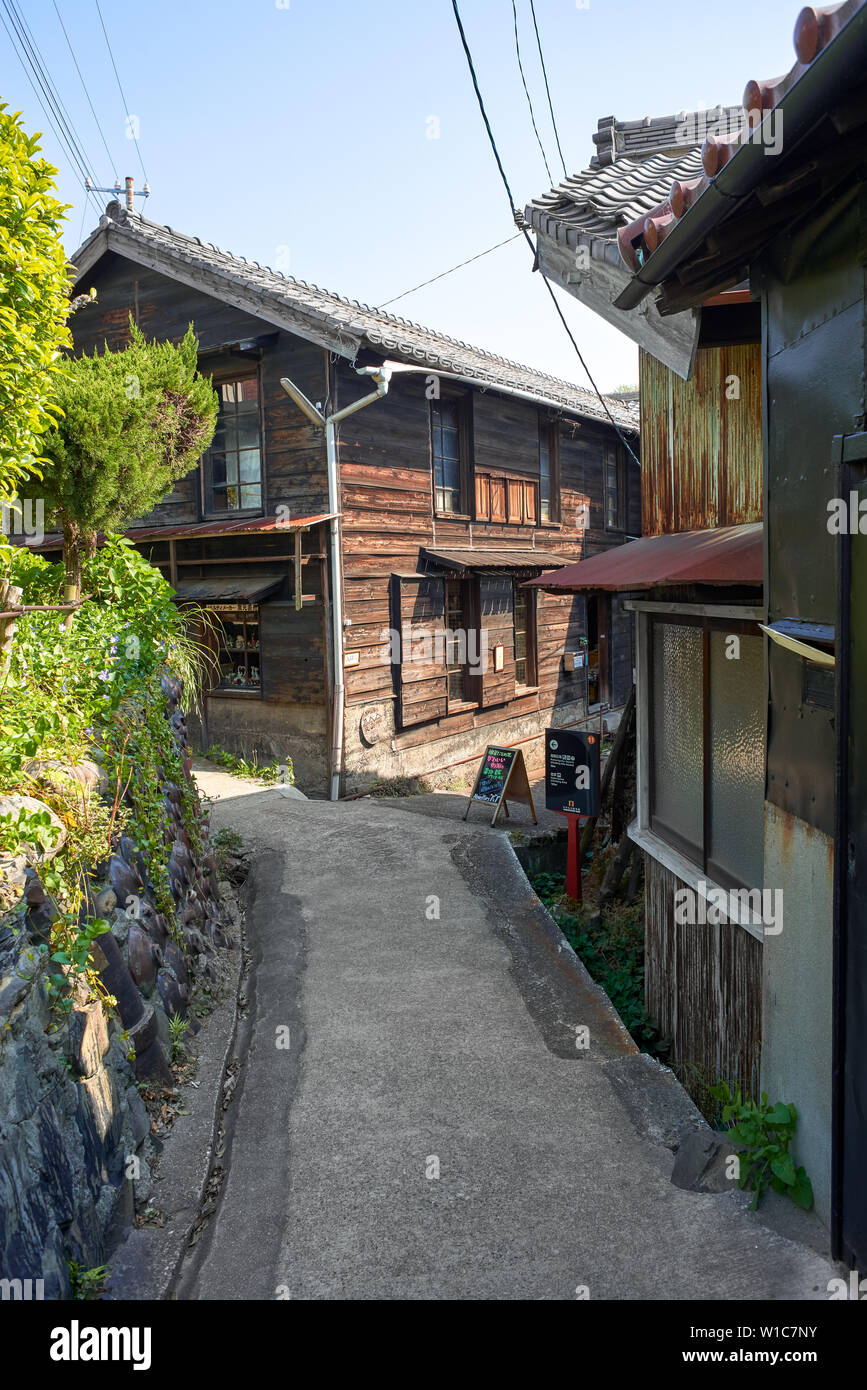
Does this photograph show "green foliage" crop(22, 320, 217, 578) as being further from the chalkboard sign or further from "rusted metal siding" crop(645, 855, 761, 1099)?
"rusted metal siding" crop(645, 855, 761, 1099)

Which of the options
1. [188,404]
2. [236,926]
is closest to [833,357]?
[236,926]

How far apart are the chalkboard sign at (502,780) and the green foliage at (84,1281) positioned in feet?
22.7

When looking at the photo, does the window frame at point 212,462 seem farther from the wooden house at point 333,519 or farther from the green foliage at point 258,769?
the green foliage at point 258,769

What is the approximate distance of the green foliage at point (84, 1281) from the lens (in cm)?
337

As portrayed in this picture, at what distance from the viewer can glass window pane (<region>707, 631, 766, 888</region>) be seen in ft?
15.7

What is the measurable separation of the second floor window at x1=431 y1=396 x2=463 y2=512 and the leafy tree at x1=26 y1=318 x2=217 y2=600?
567 cm

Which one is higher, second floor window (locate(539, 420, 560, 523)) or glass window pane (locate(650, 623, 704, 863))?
second floor window (locate(539, 420, 560, 523))

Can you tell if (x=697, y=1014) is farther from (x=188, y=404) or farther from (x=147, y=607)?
(x=188, y=404)

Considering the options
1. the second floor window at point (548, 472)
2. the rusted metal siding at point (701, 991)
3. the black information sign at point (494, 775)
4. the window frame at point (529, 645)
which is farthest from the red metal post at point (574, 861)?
the second floor window at point (548, 472)

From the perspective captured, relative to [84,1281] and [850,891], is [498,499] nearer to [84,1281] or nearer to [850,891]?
[850,891]

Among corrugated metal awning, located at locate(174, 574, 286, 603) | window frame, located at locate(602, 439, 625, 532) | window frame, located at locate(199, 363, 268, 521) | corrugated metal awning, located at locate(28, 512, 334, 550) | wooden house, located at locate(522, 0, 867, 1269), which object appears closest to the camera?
wooden house, located at locate(522, 0, 867, 1269)

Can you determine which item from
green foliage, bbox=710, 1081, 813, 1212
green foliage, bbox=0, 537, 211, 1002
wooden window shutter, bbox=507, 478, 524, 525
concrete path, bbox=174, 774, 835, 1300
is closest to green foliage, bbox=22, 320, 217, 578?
green foliage, bbox=0, 537, 211, 1002

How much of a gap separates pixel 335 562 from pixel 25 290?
24.8 ft

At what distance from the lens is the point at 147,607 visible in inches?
262
